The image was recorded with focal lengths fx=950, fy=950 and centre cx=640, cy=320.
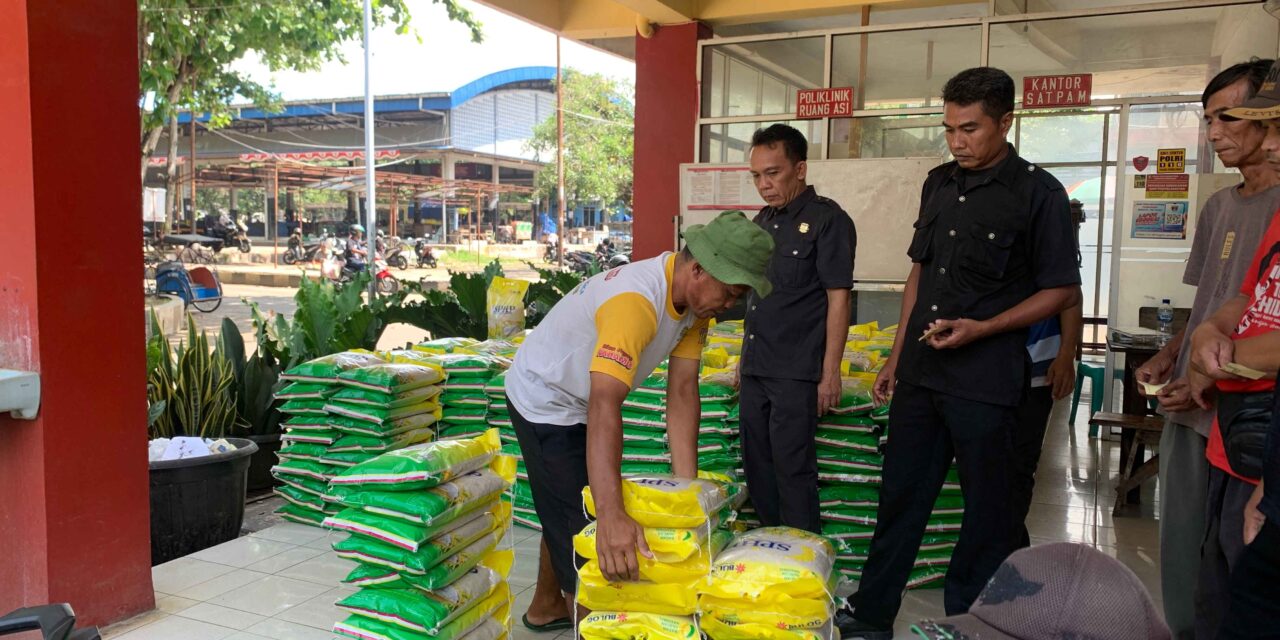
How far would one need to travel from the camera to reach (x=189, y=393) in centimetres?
478

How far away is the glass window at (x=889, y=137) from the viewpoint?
23.8ft

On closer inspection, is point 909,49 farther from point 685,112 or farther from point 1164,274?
point 1164,274

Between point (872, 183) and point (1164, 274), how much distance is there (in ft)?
6.97

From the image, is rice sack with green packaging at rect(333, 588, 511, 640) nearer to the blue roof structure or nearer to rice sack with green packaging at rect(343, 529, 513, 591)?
rice sack with green packaging at rect(343, 529, 513, 591)

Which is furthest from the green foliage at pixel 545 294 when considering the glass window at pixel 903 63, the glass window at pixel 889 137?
the glass window at pixel 903 63

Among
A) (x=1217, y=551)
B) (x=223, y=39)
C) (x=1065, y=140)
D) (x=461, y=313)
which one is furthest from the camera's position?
(x=223, y=39)

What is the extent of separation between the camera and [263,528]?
4.70 meters

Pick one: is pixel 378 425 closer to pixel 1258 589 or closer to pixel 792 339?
pixel 792 339

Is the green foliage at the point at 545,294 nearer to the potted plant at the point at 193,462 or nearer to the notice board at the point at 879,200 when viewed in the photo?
the notice board at the point at 879,200

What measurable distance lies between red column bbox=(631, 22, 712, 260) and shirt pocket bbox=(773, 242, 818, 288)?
16.1 ft

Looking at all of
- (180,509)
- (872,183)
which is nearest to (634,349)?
(180,509)

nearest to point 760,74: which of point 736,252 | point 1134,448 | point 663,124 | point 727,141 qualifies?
point 727,141

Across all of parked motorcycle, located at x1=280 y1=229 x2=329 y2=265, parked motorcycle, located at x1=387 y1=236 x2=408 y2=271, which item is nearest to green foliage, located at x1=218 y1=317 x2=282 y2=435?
parked motorcycle, located at x1=387 y1=236 x2=408 y2=271

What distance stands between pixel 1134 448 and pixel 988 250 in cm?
272
